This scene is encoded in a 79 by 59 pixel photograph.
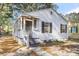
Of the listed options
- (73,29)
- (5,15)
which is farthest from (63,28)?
(5,15)

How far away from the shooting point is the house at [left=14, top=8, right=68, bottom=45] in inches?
65.1

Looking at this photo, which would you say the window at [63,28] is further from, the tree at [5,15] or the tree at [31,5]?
the tree at [5,15]

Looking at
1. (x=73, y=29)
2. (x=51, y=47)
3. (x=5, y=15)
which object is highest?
(x=5, y=15)

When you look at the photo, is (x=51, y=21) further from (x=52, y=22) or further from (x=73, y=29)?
(x=73, y=29)

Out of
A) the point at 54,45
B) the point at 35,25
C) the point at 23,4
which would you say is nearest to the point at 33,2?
the point at 23,4

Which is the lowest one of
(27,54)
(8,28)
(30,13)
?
(27,54)

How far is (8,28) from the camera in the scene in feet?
5.45

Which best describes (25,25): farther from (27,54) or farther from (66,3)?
(66,3)

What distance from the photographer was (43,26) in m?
1.67

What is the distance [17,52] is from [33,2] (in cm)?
46

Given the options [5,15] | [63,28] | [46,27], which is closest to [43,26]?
[46,27]

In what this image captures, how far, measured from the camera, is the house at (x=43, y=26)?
65.1 inches

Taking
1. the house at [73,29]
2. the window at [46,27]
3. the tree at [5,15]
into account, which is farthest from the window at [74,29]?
the tree at [5,15]

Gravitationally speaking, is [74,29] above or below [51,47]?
above
